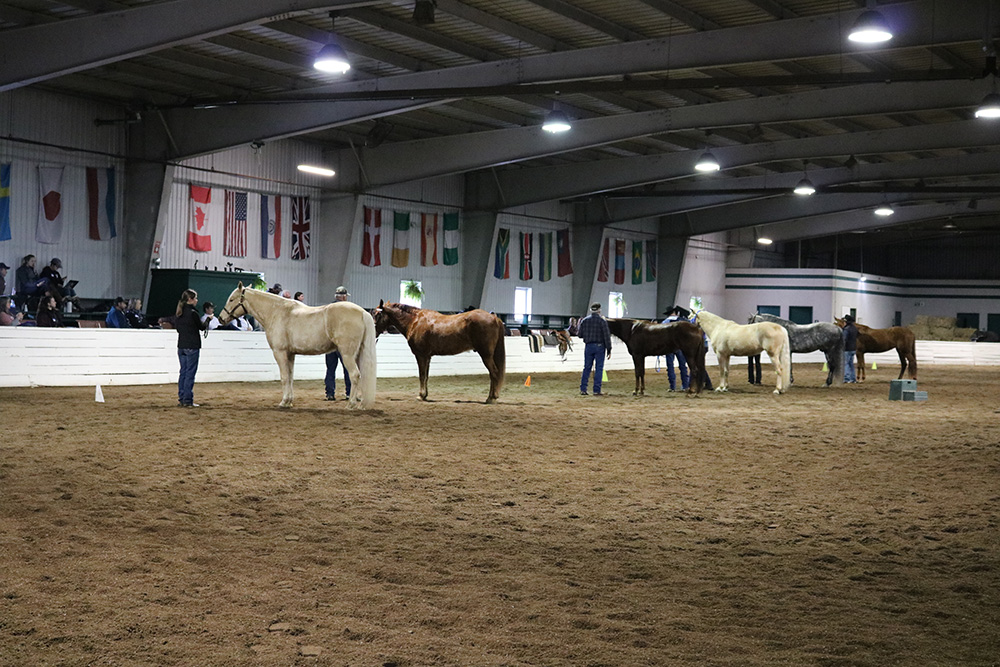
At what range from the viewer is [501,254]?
3506 centimetres

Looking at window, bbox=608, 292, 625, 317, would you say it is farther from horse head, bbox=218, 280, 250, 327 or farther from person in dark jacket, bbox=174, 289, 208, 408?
person in dark jacket, bbox=174, 289, 208, 408

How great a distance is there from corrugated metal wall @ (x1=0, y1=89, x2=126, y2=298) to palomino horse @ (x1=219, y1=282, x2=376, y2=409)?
1006 centimetres

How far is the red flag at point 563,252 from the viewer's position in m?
38.0

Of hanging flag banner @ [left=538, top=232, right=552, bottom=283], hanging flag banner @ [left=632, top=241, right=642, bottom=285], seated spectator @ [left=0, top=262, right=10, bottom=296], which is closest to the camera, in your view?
seated spectator @ [left=0, top=262, right=10, bottom=296]

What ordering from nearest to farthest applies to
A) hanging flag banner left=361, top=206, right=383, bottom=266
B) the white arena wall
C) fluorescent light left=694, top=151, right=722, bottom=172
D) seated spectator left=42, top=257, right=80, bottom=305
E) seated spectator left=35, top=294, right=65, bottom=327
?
the white arena wall < seated spectator left=35, top=294, right=65, bottom=327 < seated spectator left=42, top=257, right=80, bottom=305 < fluorescent light left=694, top=151, right=722, bottom=172 < hanging flag banner left=361, top=206, right=383, bottom=266

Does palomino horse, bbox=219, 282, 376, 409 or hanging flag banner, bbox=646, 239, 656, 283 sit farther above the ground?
hanging flag banner, bbox=646, 239, 656, 283

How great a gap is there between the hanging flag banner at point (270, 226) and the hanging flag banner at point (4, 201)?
7041mm

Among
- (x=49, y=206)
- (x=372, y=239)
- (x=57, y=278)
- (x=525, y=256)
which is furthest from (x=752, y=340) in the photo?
(x=525, y=256)

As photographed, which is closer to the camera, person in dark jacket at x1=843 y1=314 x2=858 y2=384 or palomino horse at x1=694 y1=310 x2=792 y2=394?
palomino horse at x1=694 y1=310 x2=792 y2=394

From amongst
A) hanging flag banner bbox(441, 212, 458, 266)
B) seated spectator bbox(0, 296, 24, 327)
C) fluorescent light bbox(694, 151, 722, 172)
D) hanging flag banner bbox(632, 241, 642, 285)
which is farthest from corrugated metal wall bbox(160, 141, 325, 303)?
hanging flag banner bbox(632, 241, 642, 285)

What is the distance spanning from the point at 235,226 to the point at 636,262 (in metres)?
19.2

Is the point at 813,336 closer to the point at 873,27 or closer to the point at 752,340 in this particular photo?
the point at 752,340

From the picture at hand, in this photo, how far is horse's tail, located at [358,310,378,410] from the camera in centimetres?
1452

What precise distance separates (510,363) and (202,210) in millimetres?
8665
